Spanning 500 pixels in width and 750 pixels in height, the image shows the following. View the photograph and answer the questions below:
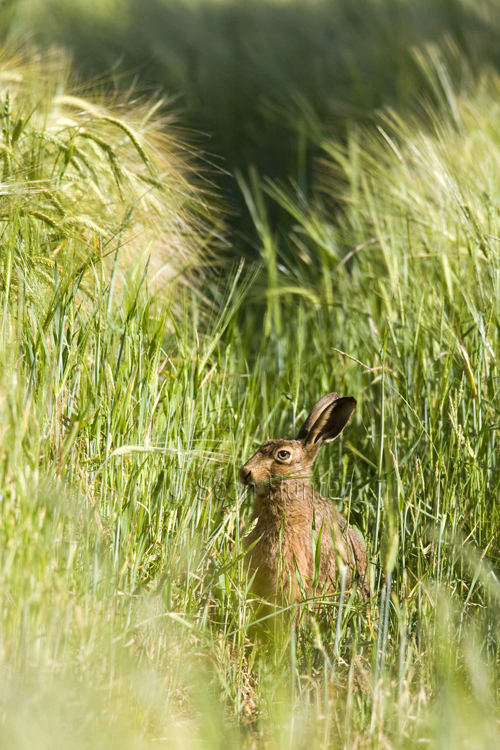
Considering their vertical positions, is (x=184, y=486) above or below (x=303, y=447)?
below

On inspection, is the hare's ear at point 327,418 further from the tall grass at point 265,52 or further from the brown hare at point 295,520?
the tall grass at point 265,52

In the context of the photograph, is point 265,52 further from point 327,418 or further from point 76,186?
point 327,418

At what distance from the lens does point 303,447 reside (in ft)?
9.46

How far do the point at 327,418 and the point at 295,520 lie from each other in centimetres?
39

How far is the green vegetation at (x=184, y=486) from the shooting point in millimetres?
1871

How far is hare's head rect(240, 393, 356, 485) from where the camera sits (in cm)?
273

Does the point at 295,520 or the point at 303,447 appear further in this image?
the point at 303,447

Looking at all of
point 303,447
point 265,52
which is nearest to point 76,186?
point 303,447

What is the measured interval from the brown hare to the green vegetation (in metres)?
0.10

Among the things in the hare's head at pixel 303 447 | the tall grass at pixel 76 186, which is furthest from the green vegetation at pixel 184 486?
the hare's head at pixel 303 447

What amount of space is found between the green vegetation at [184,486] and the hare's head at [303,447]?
152mm

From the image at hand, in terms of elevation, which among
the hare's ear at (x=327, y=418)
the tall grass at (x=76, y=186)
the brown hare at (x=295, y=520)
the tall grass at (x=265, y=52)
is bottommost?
the brown hare at (x=295, y=520)

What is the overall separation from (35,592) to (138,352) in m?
0.94

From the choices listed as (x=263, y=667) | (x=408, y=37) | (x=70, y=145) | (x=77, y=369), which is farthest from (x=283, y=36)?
(x=263, y=667)
